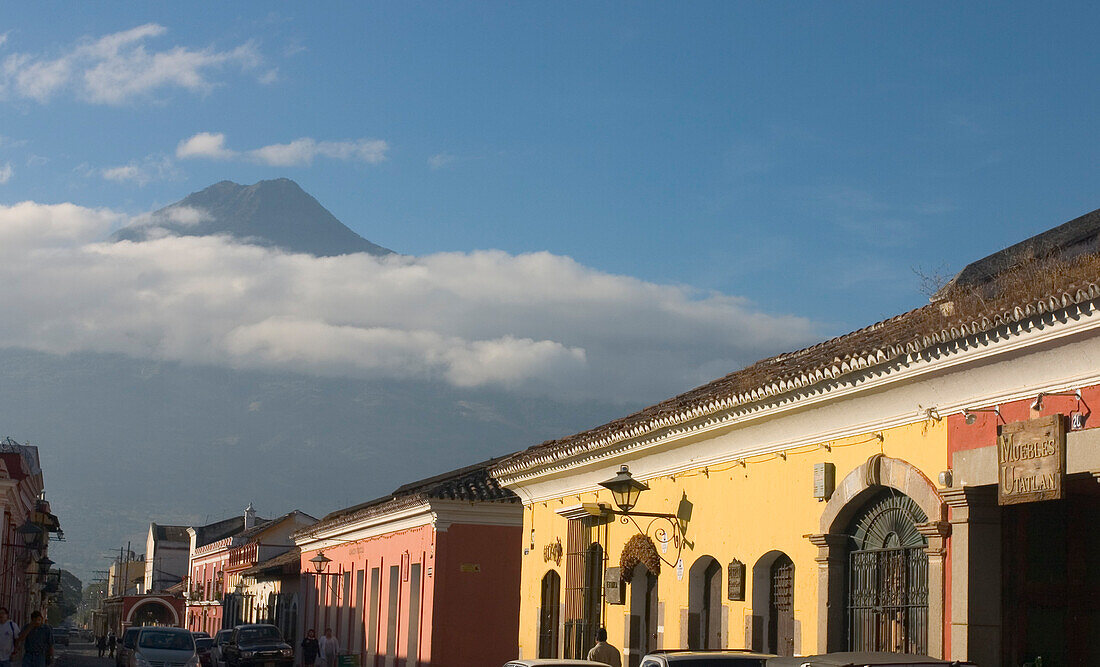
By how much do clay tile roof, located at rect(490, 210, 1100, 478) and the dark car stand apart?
17334 mm

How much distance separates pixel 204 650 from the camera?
4097cm

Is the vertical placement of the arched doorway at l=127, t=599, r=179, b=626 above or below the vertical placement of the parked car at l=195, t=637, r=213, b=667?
below

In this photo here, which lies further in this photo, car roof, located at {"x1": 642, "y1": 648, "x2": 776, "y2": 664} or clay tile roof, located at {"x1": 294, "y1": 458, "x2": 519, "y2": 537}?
clay tile roof, located at {"x1": 294, "y1": 458, "x2": 519, "y2": 537}


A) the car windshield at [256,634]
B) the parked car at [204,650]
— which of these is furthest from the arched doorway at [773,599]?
the parked car at [204,650]

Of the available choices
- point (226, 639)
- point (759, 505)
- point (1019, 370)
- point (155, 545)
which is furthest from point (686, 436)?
point (155, 545)

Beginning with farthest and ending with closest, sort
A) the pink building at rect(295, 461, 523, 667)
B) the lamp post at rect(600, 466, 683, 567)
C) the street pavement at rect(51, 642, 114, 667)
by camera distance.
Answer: the street pavement at rect(51, 642, 114, 667)
the pink building at rect(295, 461, 523, 667)
the lamp post at rect(600, 466, 683, 567)

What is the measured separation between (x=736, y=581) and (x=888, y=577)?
9.93 feet

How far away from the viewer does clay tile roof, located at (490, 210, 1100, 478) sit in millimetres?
10586

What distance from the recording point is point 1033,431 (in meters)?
11.1

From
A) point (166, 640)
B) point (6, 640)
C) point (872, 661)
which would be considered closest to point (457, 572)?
point (166, 640)

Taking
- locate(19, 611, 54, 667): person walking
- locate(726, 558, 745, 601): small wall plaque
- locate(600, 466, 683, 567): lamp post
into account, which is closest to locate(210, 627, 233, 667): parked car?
locate(19, 611, 54, 667): person walking

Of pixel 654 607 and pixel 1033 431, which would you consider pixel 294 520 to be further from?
pixel 1033 431

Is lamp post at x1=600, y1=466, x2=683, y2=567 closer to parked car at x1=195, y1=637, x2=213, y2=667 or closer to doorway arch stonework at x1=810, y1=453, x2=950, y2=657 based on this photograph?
doorway arch stonework at x1=810, y1=453, x2=950, y2=657

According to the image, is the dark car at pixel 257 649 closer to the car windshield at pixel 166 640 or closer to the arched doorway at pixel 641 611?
the car windshield at pixel 166 640
